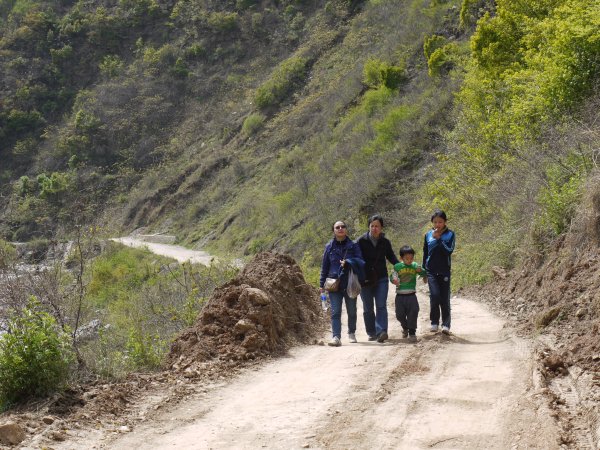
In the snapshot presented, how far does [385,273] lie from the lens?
31.5 feet

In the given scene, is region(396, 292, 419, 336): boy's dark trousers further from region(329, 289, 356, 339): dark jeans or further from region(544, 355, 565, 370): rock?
region(544, 355, 565, 370): rock

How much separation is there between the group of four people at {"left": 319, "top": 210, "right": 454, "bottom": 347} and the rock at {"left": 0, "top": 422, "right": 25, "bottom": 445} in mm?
4640

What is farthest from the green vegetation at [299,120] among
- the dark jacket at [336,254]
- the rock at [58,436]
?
the rock at [58,436]

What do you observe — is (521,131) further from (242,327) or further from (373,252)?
(242,327)

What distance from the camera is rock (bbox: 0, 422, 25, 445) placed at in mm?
5379

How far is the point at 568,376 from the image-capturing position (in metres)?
6.27

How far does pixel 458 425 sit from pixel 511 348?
2.91m

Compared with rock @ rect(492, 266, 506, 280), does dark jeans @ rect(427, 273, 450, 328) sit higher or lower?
higher

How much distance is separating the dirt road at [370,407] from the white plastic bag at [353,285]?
3.49 feet

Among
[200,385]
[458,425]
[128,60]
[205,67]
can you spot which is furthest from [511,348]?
[128,60]

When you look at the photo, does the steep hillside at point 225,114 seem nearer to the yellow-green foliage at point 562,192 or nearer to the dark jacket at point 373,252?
the yellow-green foliage at point 562,192

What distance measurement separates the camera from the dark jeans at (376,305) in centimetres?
938

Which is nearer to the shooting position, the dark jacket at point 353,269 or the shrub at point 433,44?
the dark jacket at point 353,269

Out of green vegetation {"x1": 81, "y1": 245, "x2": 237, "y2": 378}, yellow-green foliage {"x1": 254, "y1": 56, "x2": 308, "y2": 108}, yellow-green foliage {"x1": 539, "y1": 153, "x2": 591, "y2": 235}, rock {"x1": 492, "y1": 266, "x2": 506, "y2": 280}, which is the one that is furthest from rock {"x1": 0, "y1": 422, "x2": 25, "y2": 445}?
yellow-green foliage {"x1": 254, "y1": 56, "x2": 308, "y2": 108}
